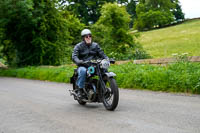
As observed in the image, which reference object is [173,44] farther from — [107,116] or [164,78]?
[107,116]

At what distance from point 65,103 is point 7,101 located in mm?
1915

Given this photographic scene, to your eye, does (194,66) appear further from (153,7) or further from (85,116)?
(153,7)

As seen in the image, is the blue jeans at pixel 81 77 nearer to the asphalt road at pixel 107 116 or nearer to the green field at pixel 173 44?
the asphalt road at pixel 107 116

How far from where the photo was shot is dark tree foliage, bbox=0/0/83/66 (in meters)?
22.2

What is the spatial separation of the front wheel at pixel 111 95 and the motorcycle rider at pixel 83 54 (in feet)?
2.24

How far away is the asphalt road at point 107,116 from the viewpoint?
207 inches

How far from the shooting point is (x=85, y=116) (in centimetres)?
648

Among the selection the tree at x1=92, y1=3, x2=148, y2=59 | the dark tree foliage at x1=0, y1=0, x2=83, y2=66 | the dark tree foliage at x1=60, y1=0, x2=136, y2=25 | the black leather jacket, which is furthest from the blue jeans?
the dark tree foliage at x1=60, y1=0, x2=136, y2=25

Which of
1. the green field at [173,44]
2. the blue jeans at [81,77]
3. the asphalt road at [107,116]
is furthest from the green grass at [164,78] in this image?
the green field at [173,44]

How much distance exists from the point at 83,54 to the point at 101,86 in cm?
105

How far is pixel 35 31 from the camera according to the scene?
23469 mm

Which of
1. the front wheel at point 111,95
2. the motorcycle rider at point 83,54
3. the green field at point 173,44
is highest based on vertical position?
the green field at point 173,44

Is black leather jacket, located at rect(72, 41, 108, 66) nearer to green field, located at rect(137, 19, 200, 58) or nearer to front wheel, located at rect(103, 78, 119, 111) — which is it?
front wheel, located at rect(103, 78, 119, 111)

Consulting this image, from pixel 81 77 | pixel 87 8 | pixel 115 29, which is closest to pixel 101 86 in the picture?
pixel 81 77
